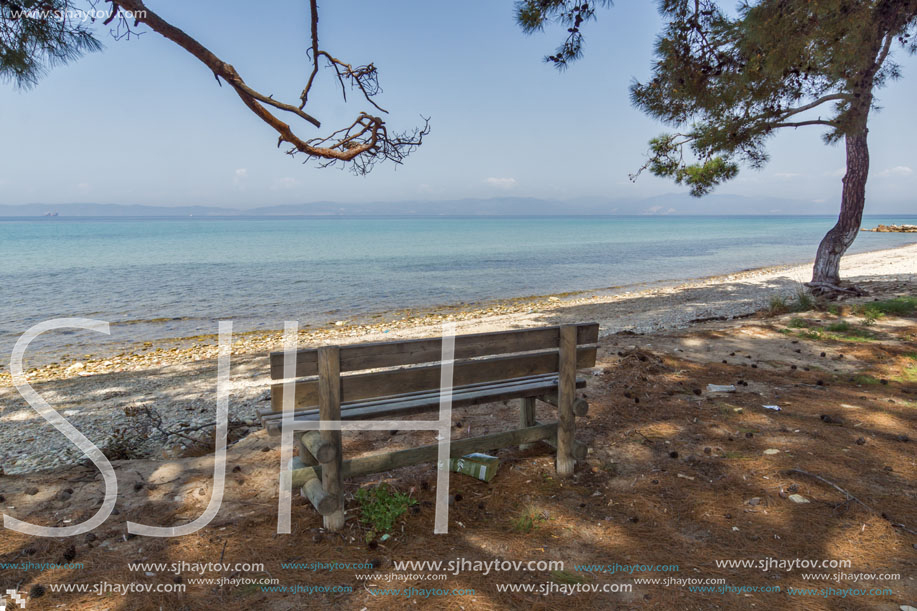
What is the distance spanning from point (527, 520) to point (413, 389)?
1.12m

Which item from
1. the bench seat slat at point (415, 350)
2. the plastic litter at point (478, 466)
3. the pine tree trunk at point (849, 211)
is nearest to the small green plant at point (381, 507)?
the plastic litter at point (478, 466)

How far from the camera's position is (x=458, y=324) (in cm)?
1391

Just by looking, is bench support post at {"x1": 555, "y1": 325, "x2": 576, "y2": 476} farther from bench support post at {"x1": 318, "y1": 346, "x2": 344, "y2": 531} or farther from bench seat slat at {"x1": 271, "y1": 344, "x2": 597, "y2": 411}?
bench support post at {"x1": 318, "y1": 346, "x2": 344, "y2": 531}

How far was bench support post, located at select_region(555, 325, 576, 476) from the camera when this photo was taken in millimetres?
3719

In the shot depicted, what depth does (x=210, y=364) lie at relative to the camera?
975cm

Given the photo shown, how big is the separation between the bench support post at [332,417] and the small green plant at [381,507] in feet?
0.62

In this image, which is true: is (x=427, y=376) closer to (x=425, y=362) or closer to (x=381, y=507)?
(x=425, y=362)

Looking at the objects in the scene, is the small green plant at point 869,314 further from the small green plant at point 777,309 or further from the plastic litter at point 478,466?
the plastic litter at point 478,466

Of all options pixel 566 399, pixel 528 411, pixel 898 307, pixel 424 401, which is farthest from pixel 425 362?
pixel 898 307

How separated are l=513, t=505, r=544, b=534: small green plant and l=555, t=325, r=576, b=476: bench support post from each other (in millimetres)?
581

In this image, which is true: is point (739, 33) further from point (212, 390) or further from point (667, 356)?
point (212, 390)

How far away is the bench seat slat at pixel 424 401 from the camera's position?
326 centimetres

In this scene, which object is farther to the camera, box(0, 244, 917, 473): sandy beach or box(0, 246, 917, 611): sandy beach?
box(0, 244, 917, 473): sandy beach

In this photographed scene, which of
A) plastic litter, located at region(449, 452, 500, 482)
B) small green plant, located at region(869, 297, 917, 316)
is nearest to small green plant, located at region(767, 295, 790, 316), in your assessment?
small green plant, located at region(869, 297, 917, 316)
